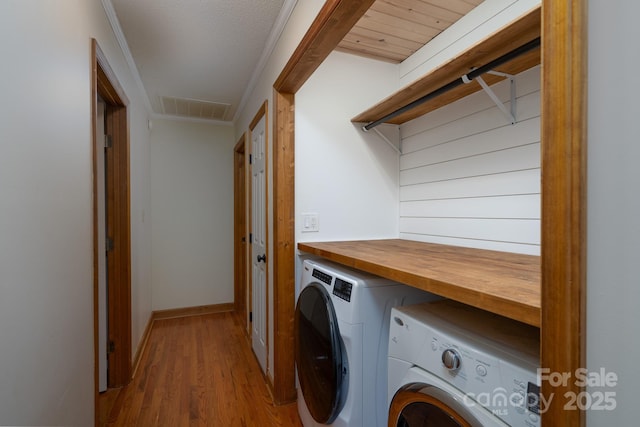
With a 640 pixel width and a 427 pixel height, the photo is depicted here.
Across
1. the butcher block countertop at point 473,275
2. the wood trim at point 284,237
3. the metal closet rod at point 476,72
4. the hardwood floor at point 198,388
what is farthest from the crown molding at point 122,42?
the hardwood floor at point 198,388

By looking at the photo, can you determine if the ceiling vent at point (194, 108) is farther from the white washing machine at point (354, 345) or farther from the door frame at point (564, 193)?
the door frame at point (564, 193)

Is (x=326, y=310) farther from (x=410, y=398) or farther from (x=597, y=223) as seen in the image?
(x=597, y=223)

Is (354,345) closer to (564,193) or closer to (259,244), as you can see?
(564,193)

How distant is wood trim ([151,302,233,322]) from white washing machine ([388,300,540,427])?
3.10 m

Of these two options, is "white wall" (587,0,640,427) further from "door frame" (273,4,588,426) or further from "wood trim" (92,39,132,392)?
"wood trim" (92,39,132,392)

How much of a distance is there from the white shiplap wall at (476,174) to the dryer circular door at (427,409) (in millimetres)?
865

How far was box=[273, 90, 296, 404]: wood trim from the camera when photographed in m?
1.83

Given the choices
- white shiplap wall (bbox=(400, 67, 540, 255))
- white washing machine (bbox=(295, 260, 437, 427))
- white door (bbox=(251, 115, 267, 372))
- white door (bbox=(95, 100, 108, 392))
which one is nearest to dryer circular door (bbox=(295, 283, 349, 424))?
white washing machine (bbox=(295, 260, 437, 427))

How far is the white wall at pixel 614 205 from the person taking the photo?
1.27 ft

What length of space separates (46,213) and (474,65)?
1.74m

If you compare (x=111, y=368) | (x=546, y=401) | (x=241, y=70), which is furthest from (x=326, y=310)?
(x=241, y=70)

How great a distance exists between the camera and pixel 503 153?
150 centimetres

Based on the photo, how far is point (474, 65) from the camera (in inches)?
50.6

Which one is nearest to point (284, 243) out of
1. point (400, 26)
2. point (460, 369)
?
point (460, 369)
